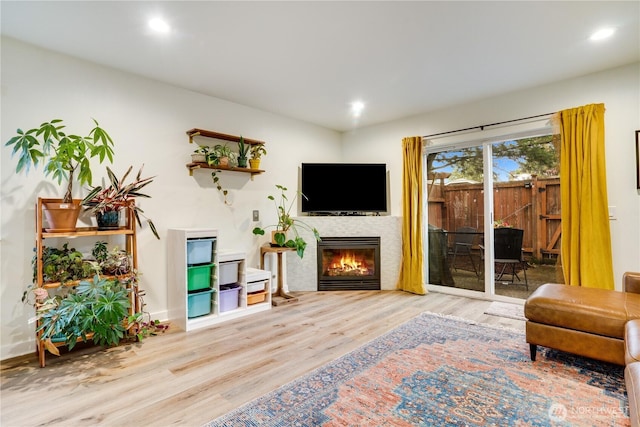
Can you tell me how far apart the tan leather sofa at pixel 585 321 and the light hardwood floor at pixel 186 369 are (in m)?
0.90

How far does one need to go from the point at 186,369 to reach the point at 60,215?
1.52 metres

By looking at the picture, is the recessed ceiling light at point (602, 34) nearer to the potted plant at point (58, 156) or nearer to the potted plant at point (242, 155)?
the potted plant at point (242, 155)

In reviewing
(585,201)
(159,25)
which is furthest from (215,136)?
(585,201)

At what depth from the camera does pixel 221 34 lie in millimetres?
2428

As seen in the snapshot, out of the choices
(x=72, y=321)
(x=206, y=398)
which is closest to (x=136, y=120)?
(x=72, y=321)

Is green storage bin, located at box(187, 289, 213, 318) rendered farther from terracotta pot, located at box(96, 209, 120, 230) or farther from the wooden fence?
the wooden fence

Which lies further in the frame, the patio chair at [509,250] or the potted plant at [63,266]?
the patio chair at [509,250]

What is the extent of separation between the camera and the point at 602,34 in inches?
97.7

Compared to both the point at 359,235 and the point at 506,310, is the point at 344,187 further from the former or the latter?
the point at 506,310

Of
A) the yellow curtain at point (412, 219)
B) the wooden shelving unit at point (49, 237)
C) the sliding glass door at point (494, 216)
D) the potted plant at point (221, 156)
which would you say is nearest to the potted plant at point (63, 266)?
the wooden shelving unit at point (49, 237)

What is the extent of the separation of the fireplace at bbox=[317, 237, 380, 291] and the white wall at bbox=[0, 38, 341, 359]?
3.18 ft

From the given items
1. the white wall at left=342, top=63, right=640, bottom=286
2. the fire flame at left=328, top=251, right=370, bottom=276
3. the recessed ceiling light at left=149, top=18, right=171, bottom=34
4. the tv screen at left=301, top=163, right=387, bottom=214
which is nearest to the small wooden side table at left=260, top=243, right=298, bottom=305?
the fire flame at left=328, top=251, right=370, bottom=276

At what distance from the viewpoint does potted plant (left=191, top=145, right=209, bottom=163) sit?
3414 millimetres

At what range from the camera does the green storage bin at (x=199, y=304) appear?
120 inches
